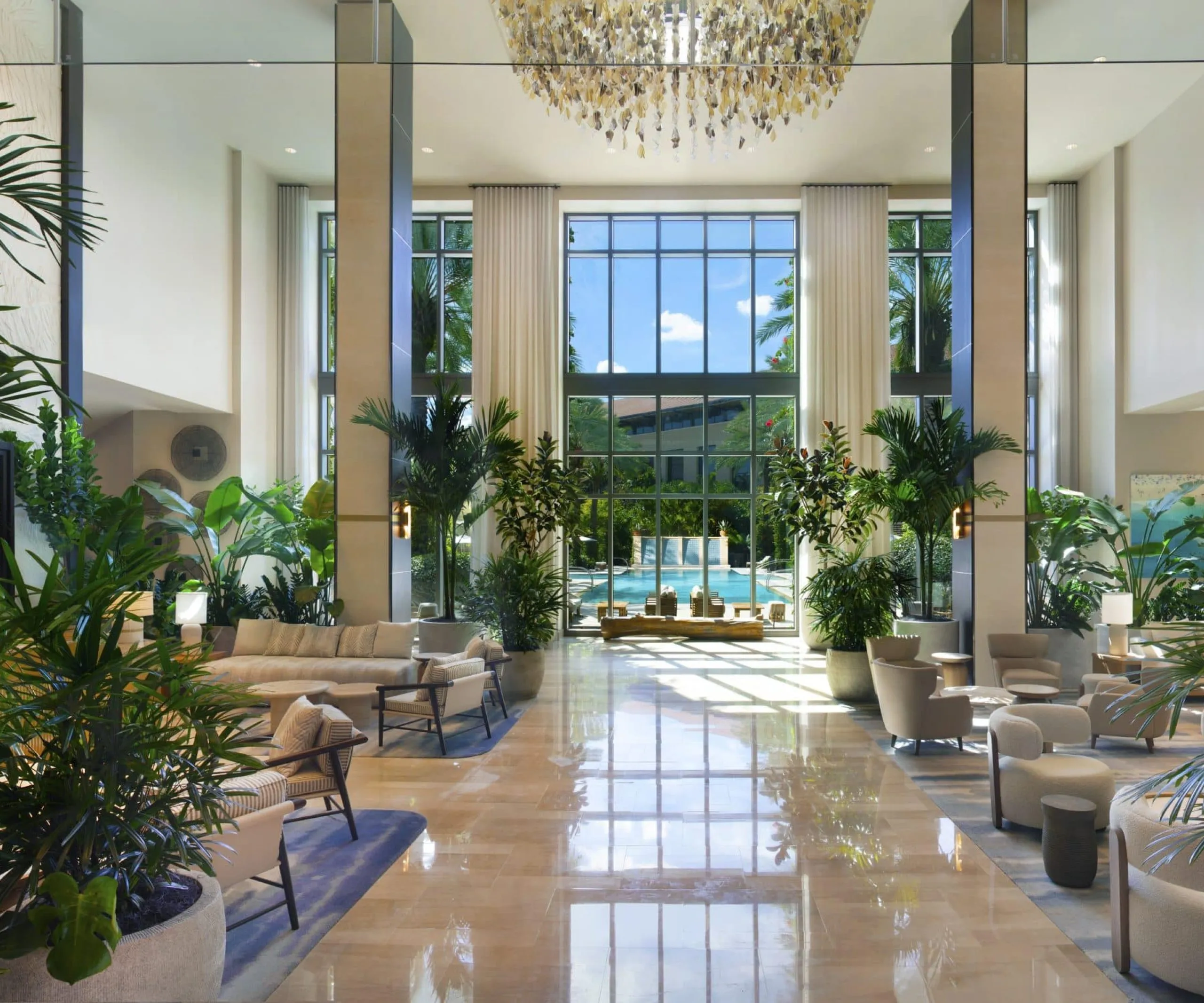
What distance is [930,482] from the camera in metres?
9.34

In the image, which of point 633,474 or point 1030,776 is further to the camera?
point 633,474

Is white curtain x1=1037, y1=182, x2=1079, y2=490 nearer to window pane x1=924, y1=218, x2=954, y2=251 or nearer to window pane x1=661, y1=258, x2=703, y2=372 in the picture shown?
window pane x1=924, y1=218, x2=954, y2=251

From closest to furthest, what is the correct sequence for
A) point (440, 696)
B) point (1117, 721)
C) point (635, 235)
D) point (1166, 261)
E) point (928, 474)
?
point (1117, 721), point (440, 696), point (928, 474), point (1166, 261), point (635, 235)

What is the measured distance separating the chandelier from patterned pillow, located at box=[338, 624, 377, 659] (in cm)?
551

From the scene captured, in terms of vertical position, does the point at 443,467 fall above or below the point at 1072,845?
above

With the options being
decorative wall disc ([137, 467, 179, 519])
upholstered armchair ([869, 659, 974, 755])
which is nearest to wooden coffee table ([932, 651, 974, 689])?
upholstered armchair ([869, 659, 974, 755])

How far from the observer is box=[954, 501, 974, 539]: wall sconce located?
9414mm

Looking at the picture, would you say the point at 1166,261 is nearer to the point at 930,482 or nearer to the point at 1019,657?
the point at 930,482

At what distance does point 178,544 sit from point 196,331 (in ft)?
10.3

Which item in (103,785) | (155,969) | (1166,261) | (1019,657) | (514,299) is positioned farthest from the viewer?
(514,299)

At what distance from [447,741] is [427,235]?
9492 millimetres

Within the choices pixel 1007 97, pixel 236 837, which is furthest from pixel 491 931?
pixel 1007 97

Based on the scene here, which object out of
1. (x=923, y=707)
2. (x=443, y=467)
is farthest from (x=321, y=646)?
(x=923, y=707)

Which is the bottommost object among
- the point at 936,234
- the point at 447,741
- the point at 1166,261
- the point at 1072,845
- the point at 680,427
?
the point at 447,741
